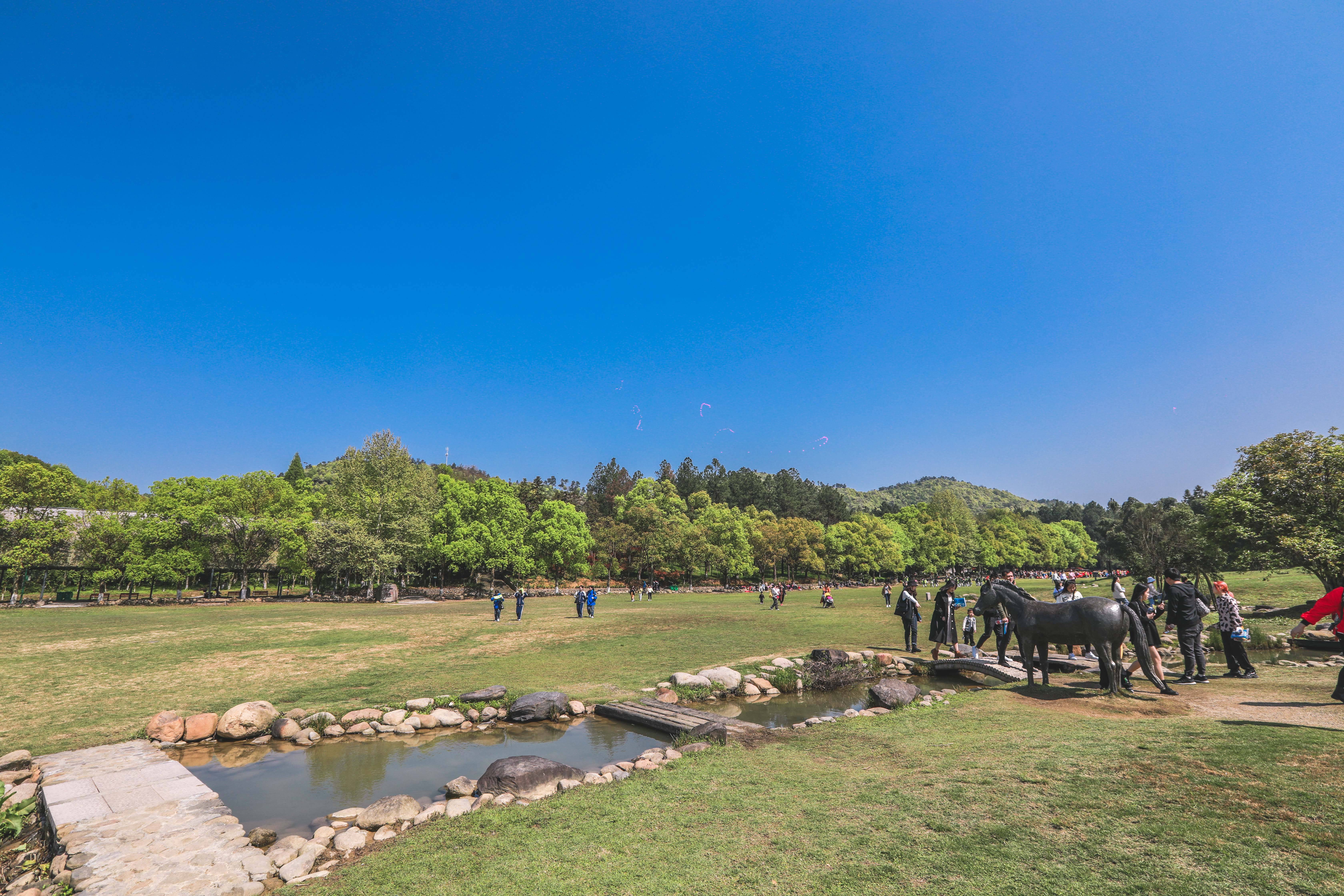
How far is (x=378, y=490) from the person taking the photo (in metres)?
64.1

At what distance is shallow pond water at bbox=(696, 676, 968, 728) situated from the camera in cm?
1330

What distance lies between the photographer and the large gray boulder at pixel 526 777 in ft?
25.7

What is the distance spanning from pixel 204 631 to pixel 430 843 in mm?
23530

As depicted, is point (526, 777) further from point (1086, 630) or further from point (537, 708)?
point (1086, 630)

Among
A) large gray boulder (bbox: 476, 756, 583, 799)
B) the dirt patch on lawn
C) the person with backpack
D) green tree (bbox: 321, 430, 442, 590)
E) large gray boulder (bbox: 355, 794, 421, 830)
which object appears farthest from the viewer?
green tree (bbox: 321, 430, 442, 590)

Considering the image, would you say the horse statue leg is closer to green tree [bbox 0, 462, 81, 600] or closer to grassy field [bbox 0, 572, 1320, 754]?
grassy field [bbox 0, 572, 1320, 754]

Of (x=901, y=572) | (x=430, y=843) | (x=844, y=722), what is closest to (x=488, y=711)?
(x=430, y=843)

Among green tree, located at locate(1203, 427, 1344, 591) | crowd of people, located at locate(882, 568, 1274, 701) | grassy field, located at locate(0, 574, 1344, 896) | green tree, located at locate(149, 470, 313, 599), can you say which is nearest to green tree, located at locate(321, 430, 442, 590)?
green tree, located at locate(149, 470, 313, 599)

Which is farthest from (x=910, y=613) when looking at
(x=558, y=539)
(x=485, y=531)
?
(x=485, y=531)

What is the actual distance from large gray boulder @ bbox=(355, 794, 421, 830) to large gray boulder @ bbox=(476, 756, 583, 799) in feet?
3.11

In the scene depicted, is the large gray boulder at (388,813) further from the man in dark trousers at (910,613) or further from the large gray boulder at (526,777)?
the man in dark trousers at (910,613)

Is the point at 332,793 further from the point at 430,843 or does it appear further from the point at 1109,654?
the point at 1109,654

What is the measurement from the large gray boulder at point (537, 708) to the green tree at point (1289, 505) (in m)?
30.5

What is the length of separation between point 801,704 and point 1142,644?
7.49 meters
